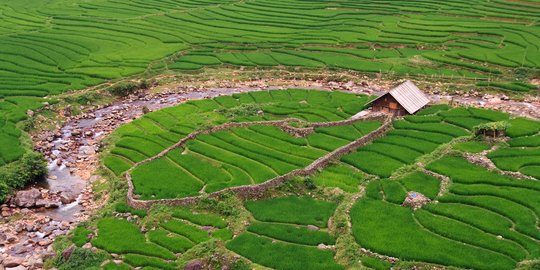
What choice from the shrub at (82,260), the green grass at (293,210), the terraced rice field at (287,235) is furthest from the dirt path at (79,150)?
the green grass at (293,210)

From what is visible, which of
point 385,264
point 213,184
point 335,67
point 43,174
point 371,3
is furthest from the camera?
point 371,3

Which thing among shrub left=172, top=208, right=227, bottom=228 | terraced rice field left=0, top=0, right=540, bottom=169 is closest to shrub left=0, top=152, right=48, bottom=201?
terraced rice field left=0, top=0, right=540, bottom=169

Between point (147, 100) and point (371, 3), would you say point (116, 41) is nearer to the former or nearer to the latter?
point (147, 100)

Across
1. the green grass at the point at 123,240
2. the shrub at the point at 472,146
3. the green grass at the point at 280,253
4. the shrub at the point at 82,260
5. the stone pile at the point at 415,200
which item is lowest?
the shrub at the point at 82,260

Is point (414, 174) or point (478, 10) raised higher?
point (478, 10)

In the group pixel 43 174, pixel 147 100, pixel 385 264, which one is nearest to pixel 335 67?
pixel 147 100

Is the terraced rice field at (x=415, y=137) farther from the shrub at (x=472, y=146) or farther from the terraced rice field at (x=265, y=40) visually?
the terraced rice field at (x=265, y=40)

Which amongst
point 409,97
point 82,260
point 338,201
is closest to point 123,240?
point 82,260
